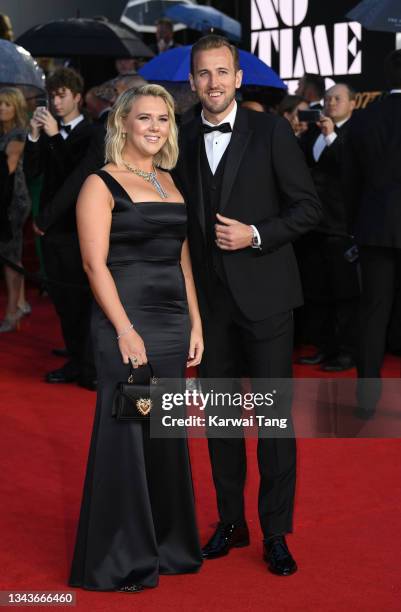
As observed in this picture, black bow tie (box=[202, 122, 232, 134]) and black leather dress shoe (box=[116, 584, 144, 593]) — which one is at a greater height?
black bow tie (box=[202, 122, 232, 134])

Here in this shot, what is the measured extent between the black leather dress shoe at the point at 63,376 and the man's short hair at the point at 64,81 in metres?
1.75

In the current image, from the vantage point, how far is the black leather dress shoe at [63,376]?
22.9 ft

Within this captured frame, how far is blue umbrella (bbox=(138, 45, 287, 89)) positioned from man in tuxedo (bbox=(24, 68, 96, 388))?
4.67 ft

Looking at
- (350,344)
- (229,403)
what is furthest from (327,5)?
(229,403)

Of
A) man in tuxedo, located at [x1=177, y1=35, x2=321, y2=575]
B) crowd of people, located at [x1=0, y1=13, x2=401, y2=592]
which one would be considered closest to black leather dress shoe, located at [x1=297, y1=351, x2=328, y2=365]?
crowd of people, located at [x1=0, y1=13, x2=401, y2=592]

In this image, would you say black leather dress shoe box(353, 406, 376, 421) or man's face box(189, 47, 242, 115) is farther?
black leather dress shoe box(353, 406, 376, 421)

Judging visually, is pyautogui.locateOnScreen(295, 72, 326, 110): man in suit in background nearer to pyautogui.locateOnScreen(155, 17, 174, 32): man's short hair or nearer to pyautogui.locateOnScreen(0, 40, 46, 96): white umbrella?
pyautogui.locateOnScreen(0, 40, 46, 96): white umbrella

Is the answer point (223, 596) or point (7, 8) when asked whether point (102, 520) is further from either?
point (7, 8)

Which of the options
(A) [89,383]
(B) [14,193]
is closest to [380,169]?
(A) [89,383]

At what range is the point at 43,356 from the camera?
7793 millimetres

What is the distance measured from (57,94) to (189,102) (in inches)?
49.3

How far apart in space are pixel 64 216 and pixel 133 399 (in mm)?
3088

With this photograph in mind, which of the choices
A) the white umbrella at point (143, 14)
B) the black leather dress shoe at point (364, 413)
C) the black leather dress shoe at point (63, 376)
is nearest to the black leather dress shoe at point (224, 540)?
the black leather dress shoe at point (364, 413)

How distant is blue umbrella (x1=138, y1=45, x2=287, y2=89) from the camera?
8116 millimetres
